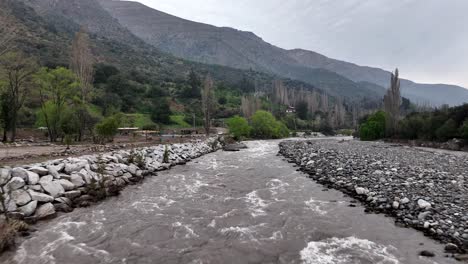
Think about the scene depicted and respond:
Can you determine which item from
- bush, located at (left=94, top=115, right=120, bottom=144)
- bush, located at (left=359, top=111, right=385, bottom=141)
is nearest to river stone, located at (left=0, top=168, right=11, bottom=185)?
bush, located at (left=94, top=115, right=120, bottom=144)

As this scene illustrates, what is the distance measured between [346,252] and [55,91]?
114 ft

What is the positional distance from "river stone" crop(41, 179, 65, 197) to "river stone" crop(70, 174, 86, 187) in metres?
0.94

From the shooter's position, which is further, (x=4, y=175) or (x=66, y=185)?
(x=66, y=185)

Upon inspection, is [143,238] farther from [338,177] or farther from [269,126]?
[269,126]

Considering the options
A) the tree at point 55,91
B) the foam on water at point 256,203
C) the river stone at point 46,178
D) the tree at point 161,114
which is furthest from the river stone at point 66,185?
the tree at point 161,114

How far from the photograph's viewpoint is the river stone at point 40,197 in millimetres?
10688

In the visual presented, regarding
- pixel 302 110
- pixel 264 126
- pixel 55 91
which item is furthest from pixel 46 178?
pixel 302 110

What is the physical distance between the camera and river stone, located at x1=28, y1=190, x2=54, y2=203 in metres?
10.7

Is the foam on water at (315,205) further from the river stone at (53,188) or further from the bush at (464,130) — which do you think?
the bush at (464,130)

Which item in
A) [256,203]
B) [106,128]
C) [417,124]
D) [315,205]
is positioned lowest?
[256,203]

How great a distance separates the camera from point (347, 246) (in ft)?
27.0

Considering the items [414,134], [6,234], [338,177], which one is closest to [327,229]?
[338,177]

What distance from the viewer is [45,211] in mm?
10445

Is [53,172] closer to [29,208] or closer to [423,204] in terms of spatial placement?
[29,208]
